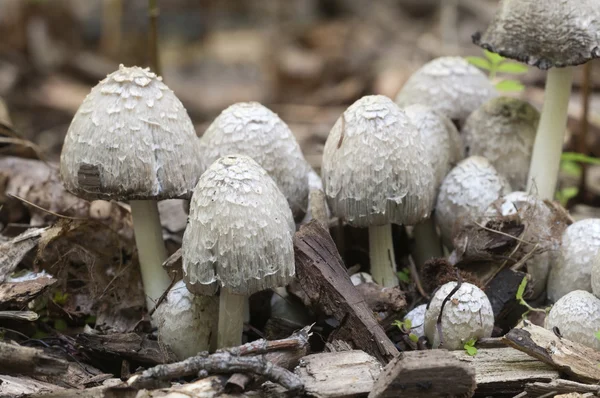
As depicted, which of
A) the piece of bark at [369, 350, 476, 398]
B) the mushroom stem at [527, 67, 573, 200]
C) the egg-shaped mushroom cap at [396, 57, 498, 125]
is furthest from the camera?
the egg-shaped mushroom cap at [396, 57, 498, 125]

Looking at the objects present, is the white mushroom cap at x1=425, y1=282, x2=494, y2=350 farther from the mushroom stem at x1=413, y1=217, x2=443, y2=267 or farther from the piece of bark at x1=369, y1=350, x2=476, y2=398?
the mushroom stem at x1=413, y1=217, x2=443, y2=267

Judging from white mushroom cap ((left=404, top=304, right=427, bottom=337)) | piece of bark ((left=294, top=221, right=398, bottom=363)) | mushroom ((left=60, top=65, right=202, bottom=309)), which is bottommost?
white mushroom cap ((left=404, top=304, right=427, bottom=337))

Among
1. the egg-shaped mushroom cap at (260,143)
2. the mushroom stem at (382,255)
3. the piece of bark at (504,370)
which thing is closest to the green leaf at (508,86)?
the mushroom stem at (382,255)

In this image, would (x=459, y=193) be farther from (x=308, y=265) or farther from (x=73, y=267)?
(x=73, y=267)

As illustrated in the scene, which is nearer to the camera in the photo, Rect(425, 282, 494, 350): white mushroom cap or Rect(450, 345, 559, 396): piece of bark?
Rect(450, 345, 559, 396): piece of bark

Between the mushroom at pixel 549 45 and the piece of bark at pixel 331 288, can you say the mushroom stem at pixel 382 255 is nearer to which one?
the piece of bark at pixel 331 288

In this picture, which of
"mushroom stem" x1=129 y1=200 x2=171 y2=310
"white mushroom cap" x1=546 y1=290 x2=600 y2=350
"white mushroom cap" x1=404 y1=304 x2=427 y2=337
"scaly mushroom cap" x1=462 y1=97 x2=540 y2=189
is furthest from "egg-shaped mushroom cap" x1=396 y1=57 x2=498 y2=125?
"mushroom stem" x1=129 y1=200 x2=171 y2=310

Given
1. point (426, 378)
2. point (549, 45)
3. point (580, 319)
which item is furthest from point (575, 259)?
point (426, 378)

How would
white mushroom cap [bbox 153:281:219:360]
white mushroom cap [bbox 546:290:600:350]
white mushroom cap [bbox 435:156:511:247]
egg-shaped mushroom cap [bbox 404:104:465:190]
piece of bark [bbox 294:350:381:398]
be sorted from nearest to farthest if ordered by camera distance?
1. piece of bark [bbox 294:350:381:398]
2. white mushroom cap [bbox 546:290:600:350]
3. white mushroom cap [bbox 153:281:219:360]
4. white mushroom cap [bbox 435:156:511:247]
5. egg-shaped mushroom cap [bbox 404:104:465:190]

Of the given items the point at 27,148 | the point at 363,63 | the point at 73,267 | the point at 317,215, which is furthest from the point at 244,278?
the point at 363,63
